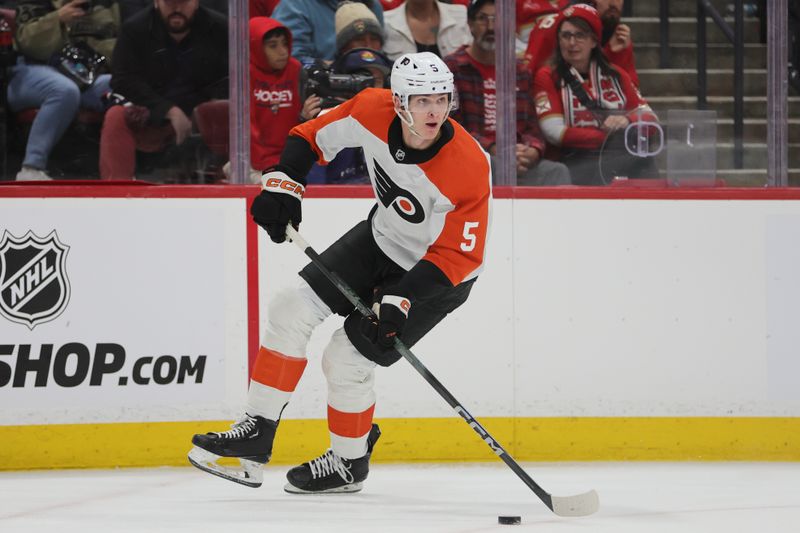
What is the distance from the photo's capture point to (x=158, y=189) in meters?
4.53

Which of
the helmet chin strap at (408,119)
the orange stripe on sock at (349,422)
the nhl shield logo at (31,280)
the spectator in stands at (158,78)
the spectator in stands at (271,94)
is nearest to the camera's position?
the helmet chin strap at (408,119)

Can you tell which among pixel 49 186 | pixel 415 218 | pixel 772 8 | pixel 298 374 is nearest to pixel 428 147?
pixel 415 218

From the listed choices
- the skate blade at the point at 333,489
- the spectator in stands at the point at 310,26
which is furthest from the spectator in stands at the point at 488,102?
the skate blade at the point at 333,489

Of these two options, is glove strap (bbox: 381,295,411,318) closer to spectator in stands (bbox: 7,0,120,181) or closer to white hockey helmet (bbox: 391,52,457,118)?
white hockey helmet (bbox: 391,52,457,118)

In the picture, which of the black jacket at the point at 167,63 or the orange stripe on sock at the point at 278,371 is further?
the black jacket at the point at 167,63

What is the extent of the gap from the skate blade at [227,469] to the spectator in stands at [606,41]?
1928 millimetres

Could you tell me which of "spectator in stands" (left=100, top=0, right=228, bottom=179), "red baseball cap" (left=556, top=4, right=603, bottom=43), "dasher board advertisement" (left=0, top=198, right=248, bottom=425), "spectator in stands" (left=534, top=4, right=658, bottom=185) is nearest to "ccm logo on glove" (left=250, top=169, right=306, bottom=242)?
"dasher board advertisement" (left=0, top=198, right=248, bottom=425)

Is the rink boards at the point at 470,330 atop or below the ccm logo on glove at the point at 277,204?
below

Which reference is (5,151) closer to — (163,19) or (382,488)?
(163,19)

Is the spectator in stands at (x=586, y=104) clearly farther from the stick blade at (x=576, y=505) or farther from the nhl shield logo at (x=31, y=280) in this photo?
the nhl shield logo at (x=31, y=280)

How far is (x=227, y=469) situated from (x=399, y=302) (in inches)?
27.8

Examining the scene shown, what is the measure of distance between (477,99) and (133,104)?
1.26 m

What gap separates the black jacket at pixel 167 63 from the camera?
456cm

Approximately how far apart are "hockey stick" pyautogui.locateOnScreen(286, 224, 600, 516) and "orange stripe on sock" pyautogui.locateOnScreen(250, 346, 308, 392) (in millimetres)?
254
